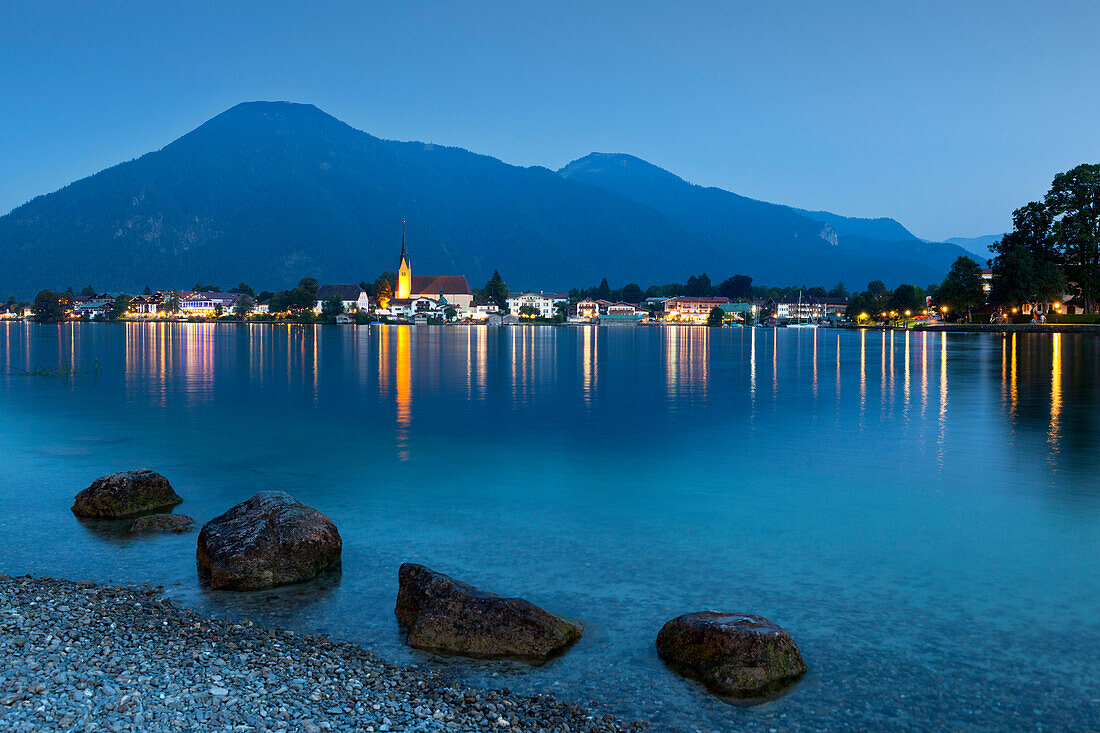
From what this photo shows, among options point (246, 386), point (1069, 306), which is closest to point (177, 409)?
point (246, 386)

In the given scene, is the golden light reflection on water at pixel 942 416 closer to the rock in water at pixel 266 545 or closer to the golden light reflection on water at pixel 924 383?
the golden light reflection on water at pixel 924 383

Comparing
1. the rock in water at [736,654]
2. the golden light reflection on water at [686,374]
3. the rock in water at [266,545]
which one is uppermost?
the golden light reflection on water at [686,374]

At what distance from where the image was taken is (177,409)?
33.2 meters

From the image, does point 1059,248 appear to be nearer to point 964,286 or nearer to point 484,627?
point 964,286

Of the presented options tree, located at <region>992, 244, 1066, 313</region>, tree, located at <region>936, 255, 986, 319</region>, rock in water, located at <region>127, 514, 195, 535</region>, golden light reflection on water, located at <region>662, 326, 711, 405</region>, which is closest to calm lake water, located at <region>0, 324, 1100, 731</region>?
rock in water, located at <region>127, 514, 195, 535</region>

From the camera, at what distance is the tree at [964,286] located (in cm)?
13600

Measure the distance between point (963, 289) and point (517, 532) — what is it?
144m

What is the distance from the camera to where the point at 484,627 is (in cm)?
946

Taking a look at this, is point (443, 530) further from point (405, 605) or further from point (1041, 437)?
point (1041, 437)

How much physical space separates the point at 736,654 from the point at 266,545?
690 centimetres

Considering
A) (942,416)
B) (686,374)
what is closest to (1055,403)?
(942,416)

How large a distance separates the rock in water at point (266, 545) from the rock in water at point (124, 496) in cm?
392

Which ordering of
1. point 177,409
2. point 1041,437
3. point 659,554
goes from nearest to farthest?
point 659,554
point 1041,437
point 177,409

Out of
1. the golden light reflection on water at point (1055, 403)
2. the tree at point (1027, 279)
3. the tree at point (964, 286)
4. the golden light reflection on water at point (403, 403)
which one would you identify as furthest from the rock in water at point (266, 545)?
the tree at point (964, 286)
